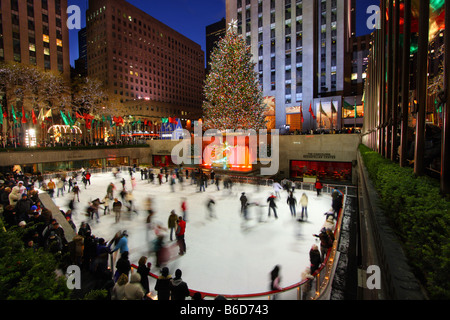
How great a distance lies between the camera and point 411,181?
3543 mm

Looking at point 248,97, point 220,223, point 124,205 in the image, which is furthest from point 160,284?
point 248,97

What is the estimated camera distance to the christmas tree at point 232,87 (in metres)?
24.7

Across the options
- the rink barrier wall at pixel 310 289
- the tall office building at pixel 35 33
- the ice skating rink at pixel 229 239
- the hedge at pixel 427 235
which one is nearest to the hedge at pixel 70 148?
the ice skating rink at pixel 229 239

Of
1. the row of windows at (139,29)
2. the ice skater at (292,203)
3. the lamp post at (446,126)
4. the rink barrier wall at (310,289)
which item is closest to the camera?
the lamp post at (446,126)

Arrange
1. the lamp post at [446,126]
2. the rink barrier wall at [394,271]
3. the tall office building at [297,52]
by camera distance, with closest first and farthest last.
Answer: the rink barrier wall at [394,271], the lamp post at [446,126], the tall office building at [297,52]

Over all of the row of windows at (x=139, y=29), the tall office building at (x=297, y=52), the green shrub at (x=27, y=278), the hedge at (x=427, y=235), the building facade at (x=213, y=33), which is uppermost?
the building facade at (x=213, y=33)

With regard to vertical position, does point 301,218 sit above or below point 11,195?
below

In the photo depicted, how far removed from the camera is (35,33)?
4825 cm

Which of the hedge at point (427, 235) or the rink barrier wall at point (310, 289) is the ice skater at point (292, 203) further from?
the hedge at point (427, 235)

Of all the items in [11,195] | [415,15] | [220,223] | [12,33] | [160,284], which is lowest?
[220,223]

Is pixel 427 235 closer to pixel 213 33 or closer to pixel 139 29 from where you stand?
pixel 139 29

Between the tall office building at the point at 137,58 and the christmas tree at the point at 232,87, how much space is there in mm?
49000

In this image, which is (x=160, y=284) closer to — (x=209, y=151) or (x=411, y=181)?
(x=411, y=181)

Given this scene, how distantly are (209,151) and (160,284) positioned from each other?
25.6 m
